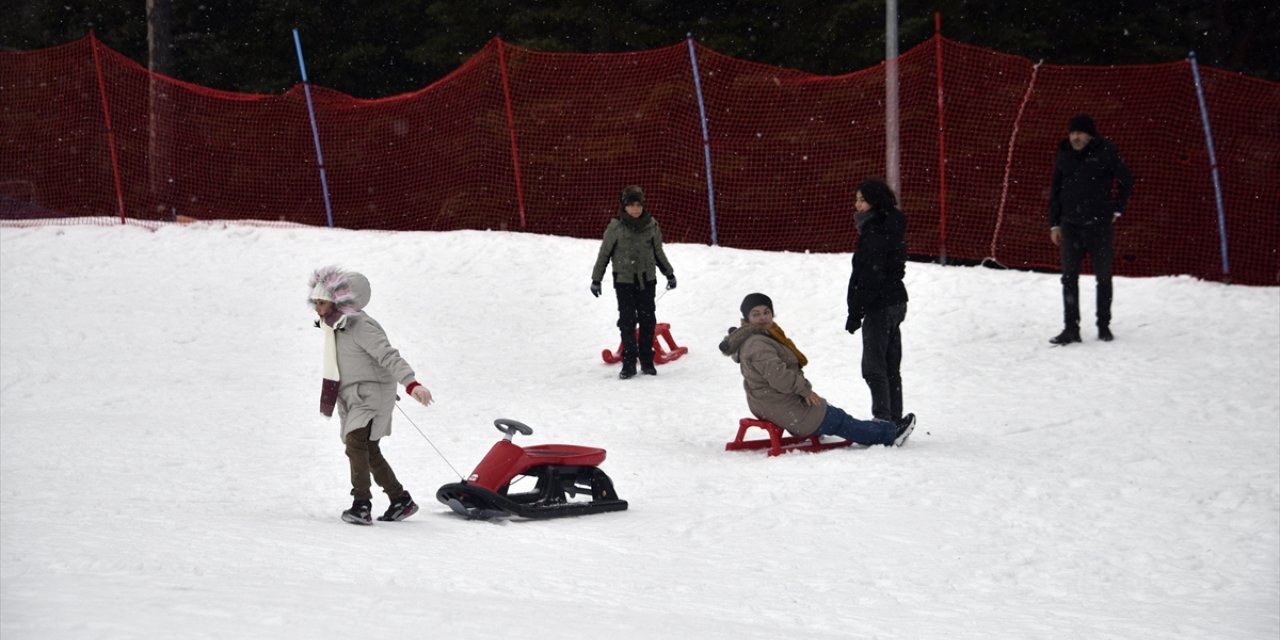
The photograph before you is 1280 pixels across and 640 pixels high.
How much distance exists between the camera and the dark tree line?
76.6 ft

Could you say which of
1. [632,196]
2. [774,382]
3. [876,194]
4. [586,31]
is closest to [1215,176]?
[632,196]

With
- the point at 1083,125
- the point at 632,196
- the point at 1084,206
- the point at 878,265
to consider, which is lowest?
the point at 878,265

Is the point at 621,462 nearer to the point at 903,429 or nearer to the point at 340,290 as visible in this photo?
the point at 903,429

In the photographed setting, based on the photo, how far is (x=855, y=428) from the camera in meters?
8.67

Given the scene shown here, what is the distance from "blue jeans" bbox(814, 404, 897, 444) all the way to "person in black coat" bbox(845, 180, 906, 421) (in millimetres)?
288

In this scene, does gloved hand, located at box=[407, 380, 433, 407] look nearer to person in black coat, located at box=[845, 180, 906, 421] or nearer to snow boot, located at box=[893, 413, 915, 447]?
person in black coat, located at box=[845, 180, 906, 421]

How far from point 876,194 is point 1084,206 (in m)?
3.37

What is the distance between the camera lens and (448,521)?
23.3ft

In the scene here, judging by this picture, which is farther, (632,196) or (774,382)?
(632,196)

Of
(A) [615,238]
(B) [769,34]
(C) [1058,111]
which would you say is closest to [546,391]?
(A) [615,238]

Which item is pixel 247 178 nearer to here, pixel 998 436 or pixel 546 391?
pixel 546 391

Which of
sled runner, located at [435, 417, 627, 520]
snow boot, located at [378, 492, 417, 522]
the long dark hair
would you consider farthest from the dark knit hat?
snow boot, located at [378, 492, 417, 522]

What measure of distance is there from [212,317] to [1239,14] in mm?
19510

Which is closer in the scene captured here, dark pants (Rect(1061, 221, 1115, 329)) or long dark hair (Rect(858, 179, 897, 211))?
long dark hair (Rect(858, 179, 897, 211))
